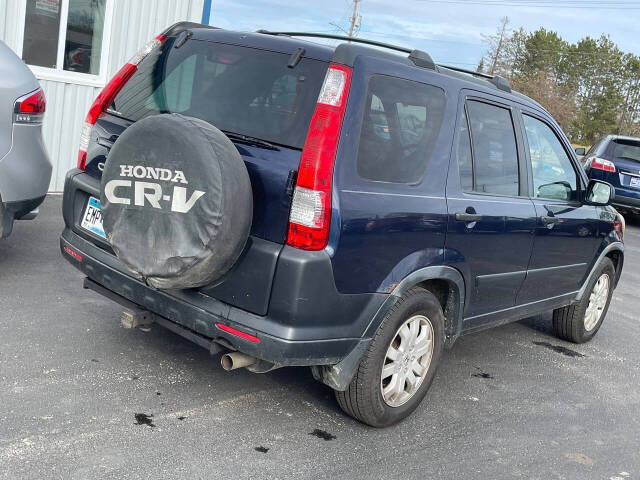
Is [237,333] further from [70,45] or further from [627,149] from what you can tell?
[627,149]

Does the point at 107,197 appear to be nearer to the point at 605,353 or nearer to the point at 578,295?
the point at 578,295

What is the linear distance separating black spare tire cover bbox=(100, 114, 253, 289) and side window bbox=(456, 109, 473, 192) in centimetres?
135

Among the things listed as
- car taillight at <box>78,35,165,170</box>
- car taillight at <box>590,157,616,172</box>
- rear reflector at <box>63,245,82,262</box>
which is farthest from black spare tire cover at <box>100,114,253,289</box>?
car taillight at <box>590,157,616,172</box>

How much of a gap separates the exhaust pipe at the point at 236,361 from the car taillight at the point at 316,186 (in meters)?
0.62

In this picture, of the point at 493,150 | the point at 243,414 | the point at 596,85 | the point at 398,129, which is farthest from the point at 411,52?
the point at 596,85

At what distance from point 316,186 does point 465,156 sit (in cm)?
123

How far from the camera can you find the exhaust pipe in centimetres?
349

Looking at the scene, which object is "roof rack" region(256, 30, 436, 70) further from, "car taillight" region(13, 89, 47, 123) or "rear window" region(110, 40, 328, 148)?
"car taillight" region(13, 89, 47, 123)

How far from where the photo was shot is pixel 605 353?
5992 mm

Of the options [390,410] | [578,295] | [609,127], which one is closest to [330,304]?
[390,410]

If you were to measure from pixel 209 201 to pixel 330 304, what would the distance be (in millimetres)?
719

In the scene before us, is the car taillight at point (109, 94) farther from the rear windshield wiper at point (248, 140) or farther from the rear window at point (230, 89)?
the rear windshield wiper at point (248, 140)

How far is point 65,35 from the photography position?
8.73m

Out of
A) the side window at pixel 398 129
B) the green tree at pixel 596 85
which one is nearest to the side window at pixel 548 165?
the side window at pixel 398 129
